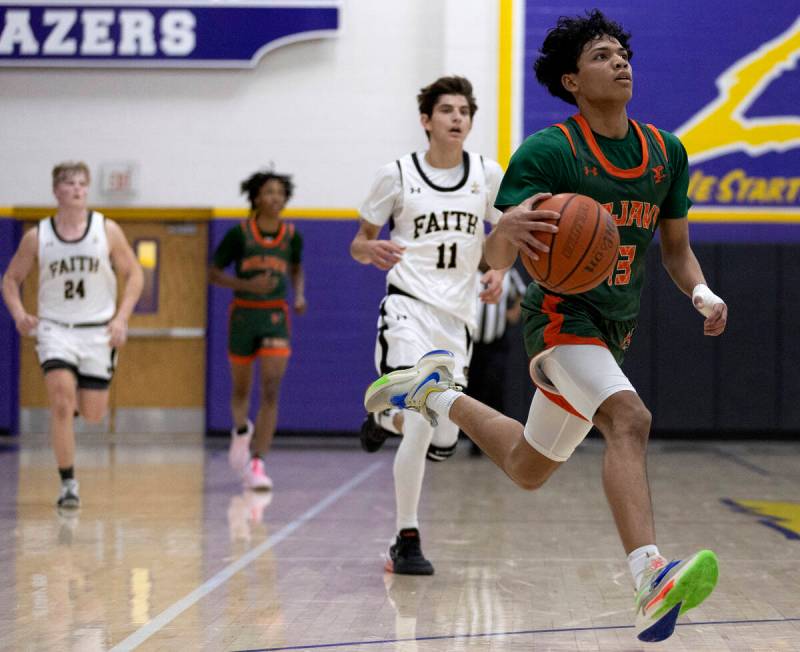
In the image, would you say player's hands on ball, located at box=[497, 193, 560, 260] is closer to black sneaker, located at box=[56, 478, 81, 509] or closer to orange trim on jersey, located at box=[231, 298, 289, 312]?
black sneaker, located at box=[56, 478, 81, 509]

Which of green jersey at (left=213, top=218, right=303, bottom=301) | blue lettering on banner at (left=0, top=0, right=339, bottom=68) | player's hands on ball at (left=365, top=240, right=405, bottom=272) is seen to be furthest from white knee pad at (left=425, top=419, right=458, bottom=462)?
blue lettering on banner at (left=0, top=0, right=339, bottom=68)

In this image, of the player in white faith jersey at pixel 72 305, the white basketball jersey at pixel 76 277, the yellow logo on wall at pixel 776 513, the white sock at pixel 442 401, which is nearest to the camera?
the white sock at pixel 442 401

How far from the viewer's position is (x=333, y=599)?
3928 mm

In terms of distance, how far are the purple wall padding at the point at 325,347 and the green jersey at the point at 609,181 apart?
7.94 metres

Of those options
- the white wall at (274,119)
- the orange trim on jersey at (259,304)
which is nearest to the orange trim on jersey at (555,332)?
the orange trim on jersey at (259,304)

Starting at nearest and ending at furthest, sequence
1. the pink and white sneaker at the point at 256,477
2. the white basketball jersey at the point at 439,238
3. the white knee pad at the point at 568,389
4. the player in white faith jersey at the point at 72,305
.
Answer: the white knee pad at the point at 568,389 < the white basketball jersey at the point at 439,238 < the player in white faith jersey at the point at 72,305 < the pink and white sneaker at the point at 256,477

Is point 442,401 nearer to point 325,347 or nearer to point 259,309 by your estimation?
point 259,309

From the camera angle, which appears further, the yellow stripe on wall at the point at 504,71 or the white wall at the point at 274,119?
the white wall at the point at 274,119

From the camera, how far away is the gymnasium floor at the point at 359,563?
A: 3.40 metres

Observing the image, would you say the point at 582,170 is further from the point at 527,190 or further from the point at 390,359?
the point at 390,359

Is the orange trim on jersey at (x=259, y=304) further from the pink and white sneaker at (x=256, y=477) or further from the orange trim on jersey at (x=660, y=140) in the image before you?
the orange trim on jersey at (x=660, y=140)

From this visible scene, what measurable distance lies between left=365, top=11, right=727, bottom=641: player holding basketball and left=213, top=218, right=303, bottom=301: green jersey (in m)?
4.33

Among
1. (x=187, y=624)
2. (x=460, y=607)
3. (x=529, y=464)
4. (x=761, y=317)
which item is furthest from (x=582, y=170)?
(x=761, y=317)

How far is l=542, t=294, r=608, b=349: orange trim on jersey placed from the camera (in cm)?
323
